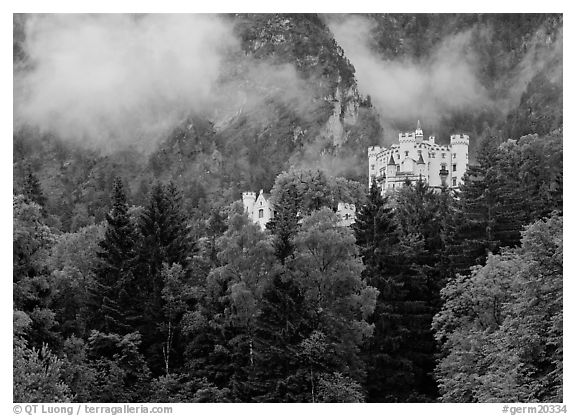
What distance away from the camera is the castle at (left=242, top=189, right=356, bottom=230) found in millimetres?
50897

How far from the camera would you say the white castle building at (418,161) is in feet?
213

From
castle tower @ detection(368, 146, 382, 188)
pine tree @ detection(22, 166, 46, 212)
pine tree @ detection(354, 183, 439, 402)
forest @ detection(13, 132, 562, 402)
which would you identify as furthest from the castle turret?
pine tree @ detection(354, 183, 439, 402)

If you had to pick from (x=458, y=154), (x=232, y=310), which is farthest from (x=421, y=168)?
(x=232, y=310)

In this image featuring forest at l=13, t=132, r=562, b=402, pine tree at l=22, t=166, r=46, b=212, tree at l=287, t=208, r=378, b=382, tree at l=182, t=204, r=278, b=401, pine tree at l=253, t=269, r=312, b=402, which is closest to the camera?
forest at l=13, t=132, r=562, b=402

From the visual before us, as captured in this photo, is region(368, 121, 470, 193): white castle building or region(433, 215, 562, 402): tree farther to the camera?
region(368, 121, 470, 193): white castle building

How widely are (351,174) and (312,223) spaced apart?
33.6m

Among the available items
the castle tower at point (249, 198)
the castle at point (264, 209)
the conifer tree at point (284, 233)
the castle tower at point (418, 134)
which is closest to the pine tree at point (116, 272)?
the conifer tree at point (284, 233)

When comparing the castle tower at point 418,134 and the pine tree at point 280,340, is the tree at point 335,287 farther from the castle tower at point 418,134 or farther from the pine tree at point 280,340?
the castle tower at point 418,134

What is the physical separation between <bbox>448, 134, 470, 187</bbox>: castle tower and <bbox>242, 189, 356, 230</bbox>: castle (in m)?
15.5

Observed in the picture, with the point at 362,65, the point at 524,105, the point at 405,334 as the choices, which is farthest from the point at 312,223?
the point at 362,65

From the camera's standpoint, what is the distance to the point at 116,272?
34344 millimetres

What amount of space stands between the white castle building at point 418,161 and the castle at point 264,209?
393 inches

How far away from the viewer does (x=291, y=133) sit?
217 ft

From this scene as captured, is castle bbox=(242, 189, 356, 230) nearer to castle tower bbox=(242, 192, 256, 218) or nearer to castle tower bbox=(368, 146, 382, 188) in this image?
castle tower bbox=(242, 192, 256, 218)
